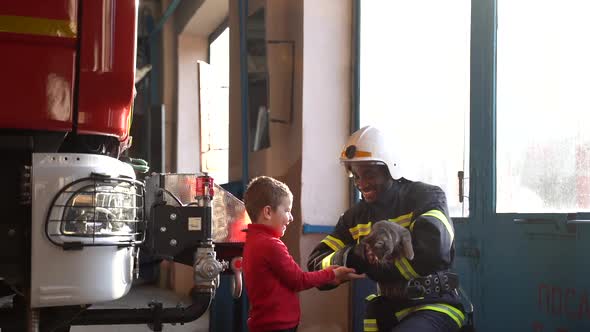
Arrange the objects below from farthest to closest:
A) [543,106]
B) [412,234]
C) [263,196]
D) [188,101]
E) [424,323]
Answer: [188,101] < [543,106] < [263,196] < [412,234] < [424,323]

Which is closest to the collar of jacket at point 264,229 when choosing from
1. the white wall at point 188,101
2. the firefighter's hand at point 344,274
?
the firefighter's hand at point 344,274

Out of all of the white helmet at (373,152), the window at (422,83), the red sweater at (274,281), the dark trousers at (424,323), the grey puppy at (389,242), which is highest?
the window at (422,83)

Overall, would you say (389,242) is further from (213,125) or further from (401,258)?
(213,125)

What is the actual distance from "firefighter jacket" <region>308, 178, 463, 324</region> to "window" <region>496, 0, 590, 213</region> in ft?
1.75

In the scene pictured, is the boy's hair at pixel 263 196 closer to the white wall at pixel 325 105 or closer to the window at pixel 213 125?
the white wall at pixel 325 105

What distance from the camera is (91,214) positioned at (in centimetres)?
266

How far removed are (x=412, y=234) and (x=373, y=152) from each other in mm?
522

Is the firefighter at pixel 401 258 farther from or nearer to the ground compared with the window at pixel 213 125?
nearer to the ground

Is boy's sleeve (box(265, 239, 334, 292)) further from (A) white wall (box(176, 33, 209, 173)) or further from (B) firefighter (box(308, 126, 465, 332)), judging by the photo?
(A) white wall (box(176, 33, 209, 173))

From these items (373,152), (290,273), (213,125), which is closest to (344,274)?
(290,273)

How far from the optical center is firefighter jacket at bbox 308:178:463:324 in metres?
3.47

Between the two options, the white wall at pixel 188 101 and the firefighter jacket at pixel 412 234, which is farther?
the white wall at pixel 188 101

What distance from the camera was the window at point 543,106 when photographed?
3680 mm

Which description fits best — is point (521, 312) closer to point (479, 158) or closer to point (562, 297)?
point (562, 297)
